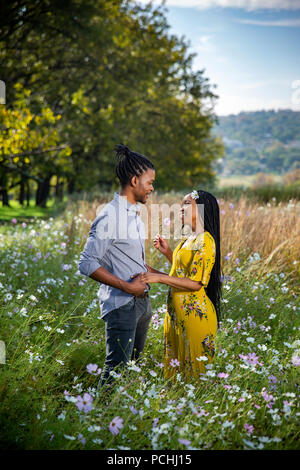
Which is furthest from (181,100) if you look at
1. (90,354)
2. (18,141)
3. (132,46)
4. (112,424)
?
(112,424)

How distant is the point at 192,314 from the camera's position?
306 centimetres

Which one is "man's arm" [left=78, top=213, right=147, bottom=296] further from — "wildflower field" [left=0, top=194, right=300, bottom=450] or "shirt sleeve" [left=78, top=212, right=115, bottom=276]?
"wildflower field" [left=0, top=194, right=300, bottom=450]

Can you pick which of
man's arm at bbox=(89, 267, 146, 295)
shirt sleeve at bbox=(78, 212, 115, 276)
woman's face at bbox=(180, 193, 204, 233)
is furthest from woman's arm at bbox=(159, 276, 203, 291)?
shirt sleeve at bbox=(78, 212, 115, 276)

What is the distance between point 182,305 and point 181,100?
22102 mm

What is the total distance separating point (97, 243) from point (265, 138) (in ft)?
361

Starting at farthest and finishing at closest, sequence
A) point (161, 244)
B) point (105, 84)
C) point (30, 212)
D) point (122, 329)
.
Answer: point (30, 212) < point (105, 84) < point (161, 244) < point (122, 329)

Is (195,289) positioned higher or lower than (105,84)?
lower

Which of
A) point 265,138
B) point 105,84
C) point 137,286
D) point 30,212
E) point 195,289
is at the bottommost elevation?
point 30,212

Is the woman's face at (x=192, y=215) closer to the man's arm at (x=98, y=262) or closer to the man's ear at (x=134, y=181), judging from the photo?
the man's ear at (x=134, y=181)

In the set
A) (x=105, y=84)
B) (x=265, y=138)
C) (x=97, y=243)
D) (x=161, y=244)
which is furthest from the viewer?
(x=265, y=138)

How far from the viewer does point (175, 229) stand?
7.29 meters

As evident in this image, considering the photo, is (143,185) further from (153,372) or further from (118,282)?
(153,372)

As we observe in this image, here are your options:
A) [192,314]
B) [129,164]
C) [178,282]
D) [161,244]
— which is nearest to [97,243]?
[129,164]

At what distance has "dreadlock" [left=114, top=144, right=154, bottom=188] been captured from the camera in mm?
2590
